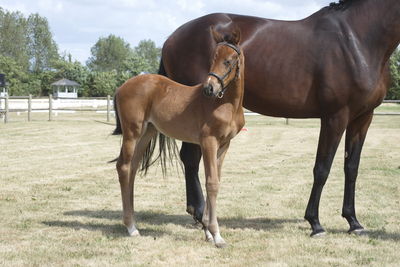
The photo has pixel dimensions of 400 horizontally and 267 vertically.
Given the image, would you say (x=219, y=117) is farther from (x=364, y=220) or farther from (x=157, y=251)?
(x=364, y=220)

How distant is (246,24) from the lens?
206 inches

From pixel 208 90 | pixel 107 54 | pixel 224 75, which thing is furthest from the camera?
pixel 107 54

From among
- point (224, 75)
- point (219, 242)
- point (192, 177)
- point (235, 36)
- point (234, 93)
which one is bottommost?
point (219, 242)

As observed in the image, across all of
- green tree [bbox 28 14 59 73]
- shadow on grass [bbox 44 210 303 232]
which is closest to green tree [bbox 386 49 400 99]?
A: shadow on grass [bbox 44 210 303 232]

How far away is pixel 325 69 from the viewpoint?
15.5 ft

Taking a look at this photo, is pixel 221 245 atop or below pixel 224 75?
below

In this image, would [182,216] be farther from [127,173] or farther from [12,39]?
[12,39]

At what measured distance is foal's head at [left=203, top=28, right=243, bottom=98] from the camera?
3996 mm

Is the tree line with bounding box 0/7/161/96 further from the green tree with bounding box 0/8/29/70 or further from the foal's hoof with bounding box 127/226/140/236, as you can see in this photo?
the foal's hoof with bounding box 127/226/140/236

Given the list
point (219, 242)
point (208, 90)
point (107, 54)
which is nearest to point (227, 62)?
point (208, 90)

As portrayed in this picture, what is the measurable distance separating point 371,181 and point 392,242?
361 cm

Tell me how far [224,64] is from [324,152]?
148 cm

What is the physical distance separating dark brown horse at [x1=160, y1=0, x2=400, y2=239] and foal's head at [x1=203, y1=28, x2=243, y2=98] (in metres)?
0.82

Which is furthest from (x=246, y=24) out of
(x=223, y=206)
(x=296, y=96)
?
(x=223, y=206)
